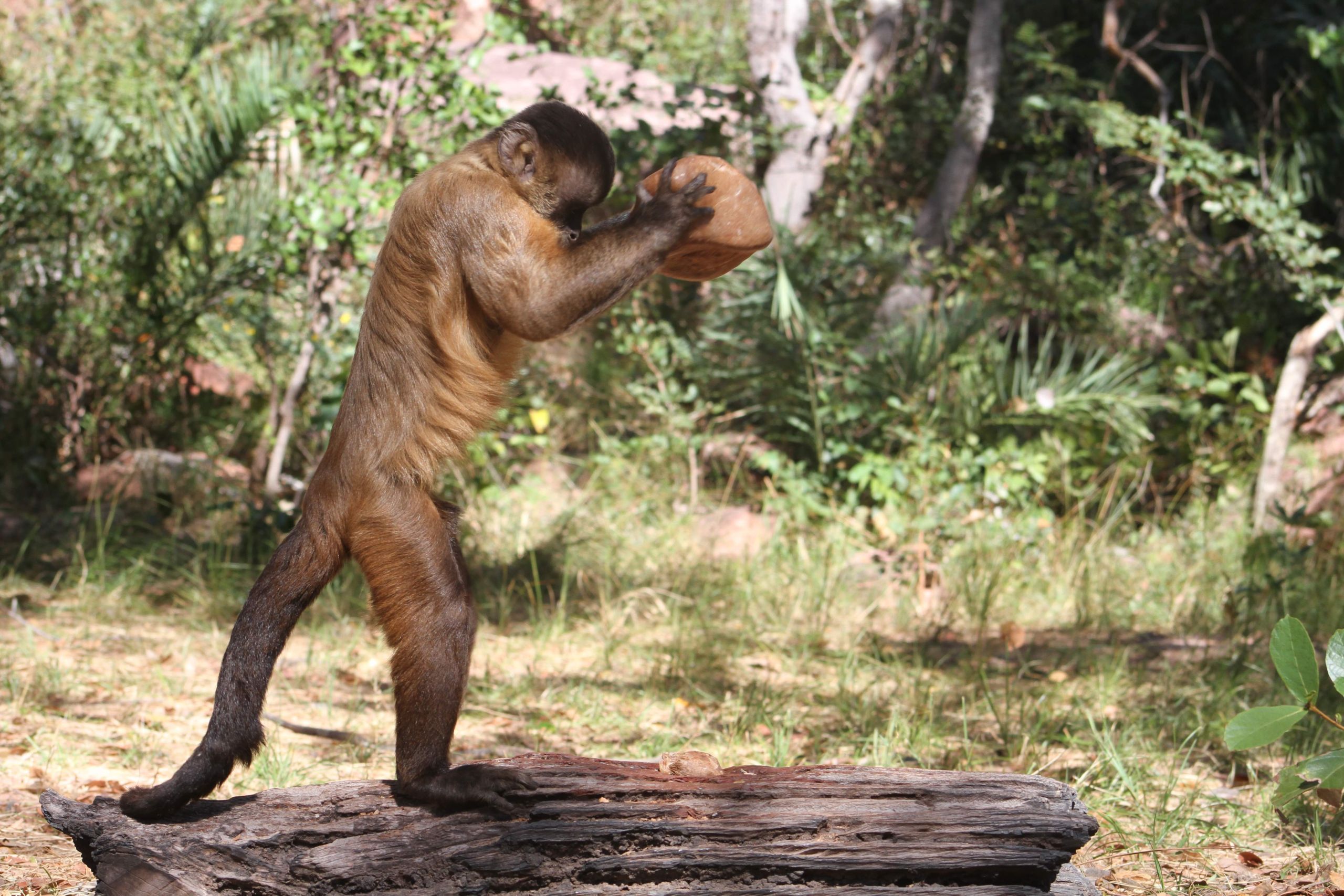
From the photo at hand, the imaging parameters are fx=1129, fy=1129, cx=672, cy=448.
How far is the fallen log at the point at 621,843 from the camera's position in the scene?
279 cm

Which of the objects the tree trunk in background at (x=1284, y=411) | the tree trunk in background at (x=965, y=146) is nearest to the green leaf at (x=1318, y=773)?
the tree trunk in background at (x=1284, y=411)

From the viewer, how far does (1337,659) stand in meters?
3.10

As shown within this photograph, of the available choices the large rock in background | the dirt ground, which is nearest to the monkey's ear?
the dirt ground

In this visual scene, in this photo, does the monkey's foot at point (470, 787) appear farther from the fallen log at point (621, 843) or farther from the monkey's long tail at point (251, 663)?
the monkey's long tail at point (251, 663)

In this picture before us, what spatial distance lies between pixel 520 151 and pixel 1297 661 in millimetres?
2693

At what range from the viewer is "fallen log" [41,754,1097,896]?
2791 mm

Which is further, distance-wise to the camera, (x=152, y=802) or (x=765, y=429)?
(x=765, y=429)

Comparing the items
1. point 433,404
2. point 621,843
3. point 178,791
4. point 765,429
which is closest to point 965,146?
point 765,429

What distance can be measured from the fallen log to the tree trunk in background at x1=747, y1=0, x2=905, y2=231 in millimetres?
7019

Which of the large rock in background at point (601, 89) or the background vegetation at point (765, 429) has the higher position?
the large rock in background at point (601, 89)

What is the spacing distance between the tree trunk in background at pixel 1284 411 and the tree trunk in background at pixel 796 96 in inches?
155

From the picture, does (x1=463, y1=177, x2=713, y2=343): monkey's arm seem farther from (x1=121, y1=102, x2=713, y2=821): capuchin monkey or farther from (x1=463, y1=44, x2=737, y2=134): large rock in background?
(x1=463, y1=44, x2=737, y2=134): large rock in background

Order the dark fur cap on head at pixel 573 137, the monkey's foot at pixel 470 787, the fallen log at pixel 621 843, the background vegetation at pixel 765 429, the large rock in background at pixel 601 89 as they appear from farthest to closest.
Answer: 1. the large rock in background at pixel 601 89
2. the background vegetation at pixel 765 429
3. the dark fur cap on head at pixel 573 137
4. the monkey's foot at pixel 470 787
5. the fallen log at pixel 621 843

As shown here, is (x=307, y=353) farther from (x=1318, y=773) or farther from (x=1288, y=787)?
(x=1318, y=773)
